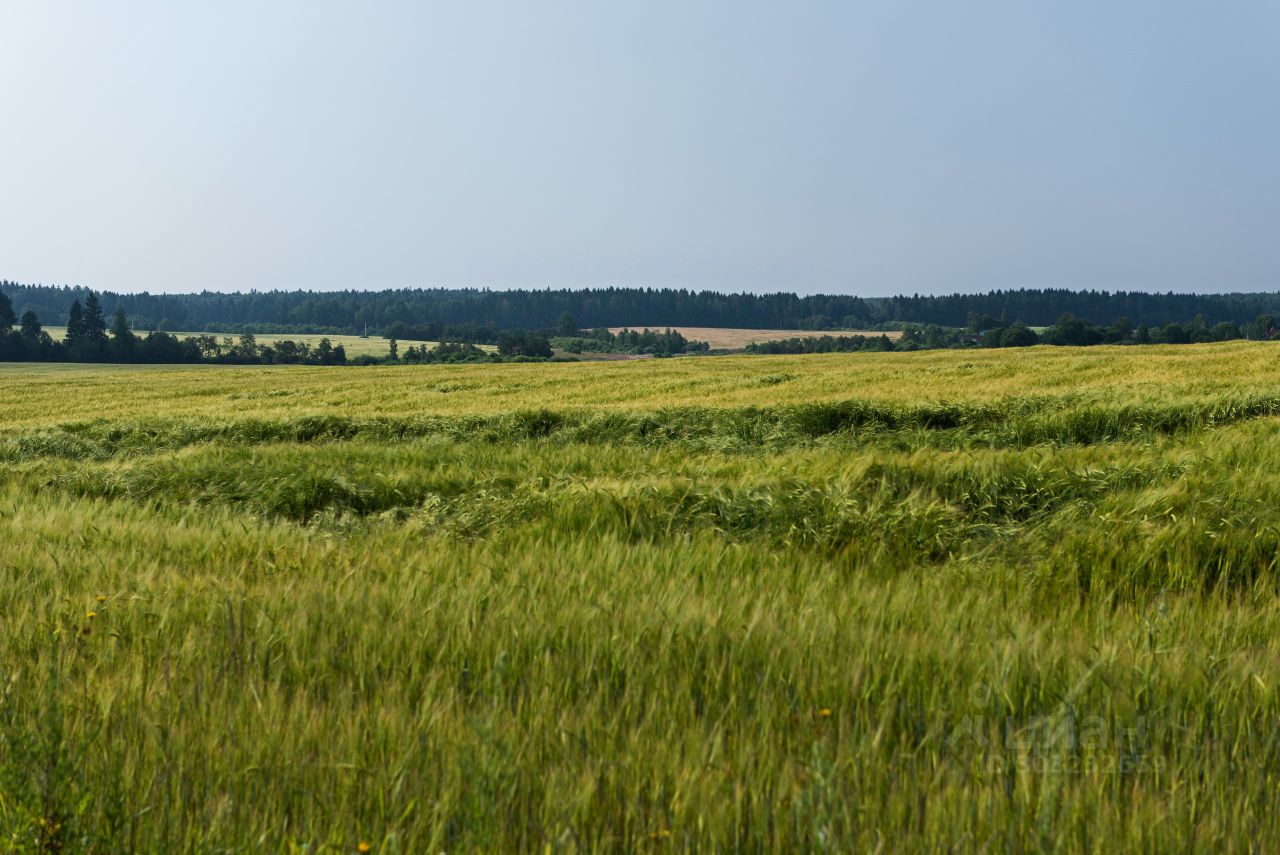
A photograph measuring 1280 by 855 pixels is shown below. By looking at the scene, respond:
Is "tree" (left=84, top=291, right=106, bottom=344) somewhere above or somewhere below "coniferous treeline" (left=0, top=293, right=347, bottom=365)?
above

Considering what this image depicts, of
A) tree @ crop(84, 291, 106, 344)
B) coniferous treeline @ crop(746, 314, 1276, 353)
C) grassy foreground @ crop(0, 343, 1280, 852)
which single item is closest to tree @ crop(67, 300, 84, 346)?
tree @ crop(84, 291, 106, 344)

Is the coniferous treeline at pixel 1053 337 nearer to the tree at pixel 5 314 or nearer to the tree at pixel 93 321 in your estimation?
the tree at pixel 93 321

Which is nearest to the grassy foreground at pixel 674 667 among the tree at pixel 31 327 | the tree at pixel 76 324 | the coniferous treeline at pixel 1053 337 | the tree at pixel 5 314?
the coniferous treeline at pixel 1053 337

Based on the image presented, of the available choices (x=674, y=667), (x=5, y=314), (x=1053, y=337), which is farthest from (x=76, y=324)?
(x=674, y=667)

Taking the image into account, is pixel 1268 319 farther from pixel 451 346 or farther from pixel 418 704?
pixel 418 704

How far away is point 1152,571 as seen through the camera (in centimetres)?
440

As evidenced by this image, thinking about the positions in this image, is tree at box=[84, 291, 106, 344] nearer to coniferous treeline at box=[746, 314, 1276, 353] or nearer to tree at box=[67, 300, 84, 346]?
tree at box=[67, 300, 84, 346]

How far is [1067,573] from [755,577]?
1.67m

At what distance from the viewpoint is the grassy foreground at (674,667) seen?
191 cm

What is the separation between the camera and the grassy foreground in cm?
191

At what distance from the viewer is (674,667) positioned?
8.96 ft

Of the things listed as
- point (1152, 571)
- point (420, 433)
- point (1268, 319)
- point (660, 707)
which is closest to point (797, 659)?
point (660, 707)

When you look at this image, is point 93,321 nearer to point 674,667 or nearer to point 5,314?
point 5,314

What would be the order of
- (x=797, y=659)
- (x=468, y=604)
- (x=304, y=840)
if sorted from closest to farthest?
(x=304, y=840) → (x=797, y=659) → (x=468, y=604)
